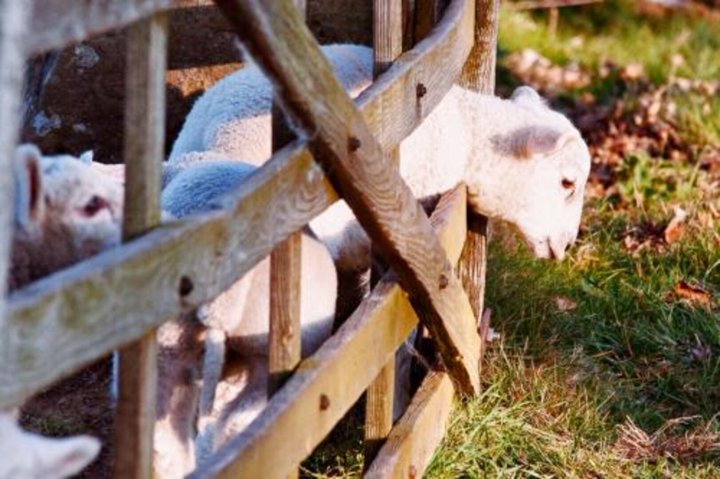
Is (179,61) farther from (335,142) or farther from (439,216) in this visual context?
(335,142)

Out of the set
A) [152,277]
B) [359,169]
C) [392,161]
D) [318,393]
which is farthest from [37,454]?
[392,161]

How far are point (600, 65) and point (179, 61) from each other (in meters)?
4.93

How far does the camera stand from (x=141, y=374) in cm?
257

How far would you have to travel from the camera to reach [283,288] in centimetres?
322

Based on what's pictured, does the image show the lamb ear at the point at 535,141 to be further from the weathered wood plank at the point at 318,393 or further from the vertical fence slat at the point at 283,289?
the vertical fence slat at the point at 283,289

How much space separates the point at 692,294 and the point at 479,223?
1.15 m

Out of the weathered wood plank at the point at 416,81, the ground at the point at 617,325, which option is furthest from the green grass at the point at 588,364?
the weathered wood plank at the point at 416,81

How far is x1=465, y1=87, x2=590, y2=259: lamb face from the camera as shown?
518 centimetres

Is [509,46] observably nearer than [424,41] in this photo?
No

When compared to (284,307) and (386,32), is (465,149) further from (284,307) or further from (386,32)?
(284,307)

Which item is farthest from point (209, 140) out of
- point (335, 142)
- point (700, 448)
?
point (700, 448)

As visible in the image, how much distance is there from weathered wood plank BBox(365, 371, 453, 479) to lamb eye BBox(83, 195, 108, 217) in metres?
1.29

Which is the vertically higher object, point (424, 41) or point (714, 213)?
point (424, 41)

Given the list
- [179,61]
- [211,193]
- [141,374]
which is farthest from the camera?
[179,61]
